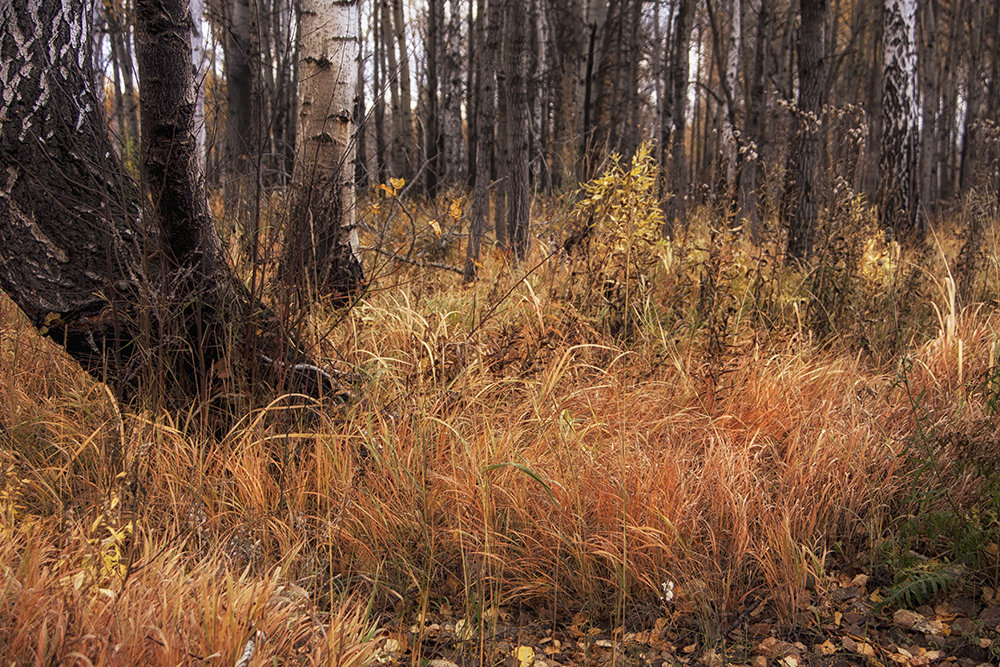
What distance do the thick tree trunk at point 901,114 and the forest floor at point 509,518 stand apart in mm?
4537

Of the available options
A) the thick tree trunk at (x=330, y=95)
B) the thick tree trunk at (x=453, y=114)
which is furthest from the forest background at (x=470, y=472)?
the thick tree trunk at (x=453, y=114)

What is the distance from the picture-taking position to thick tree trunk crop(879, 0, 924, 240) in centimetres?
691

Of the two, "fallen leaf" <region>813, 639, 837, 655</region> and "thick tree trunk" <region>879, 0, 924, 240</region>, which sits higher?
"thick tree trunk" <region>879, 0, 924, 240</region>

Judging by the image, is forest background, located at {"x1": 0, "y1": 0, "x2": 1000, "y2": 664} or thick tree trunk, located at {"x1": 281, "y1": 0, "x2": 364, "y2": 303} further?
thick tree trunk, located at {"x1": 281, "y1": 0, "x2": 364, "y2": 303}

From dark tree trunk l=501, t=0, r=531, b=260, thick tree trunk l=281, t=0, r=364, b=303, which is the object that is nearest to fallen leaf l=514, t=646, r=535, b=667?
thick tree trunk l=281, t=0, r=364, b=303

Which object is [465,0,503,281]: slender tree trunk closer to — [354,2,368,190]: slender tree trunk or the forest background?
[354,2,368,190]: slender tree trunk

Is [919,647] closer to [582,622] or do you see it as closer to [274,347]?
[582,622]

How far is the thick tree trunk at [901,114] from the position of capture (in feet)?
22.7

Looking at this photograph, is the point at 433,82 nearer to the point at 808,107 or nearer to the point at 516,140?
the point at 516,140

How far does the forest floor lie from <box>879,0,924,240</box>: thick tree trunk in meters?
4.54

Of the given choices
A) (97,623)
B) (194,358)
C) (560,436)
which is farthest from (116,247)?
(560,436)

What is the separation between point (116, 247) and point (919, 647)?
2682 millimetres

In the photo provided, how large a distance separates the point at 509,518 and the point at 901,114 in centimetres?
682

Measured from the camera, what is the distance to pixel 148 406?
2459mm
